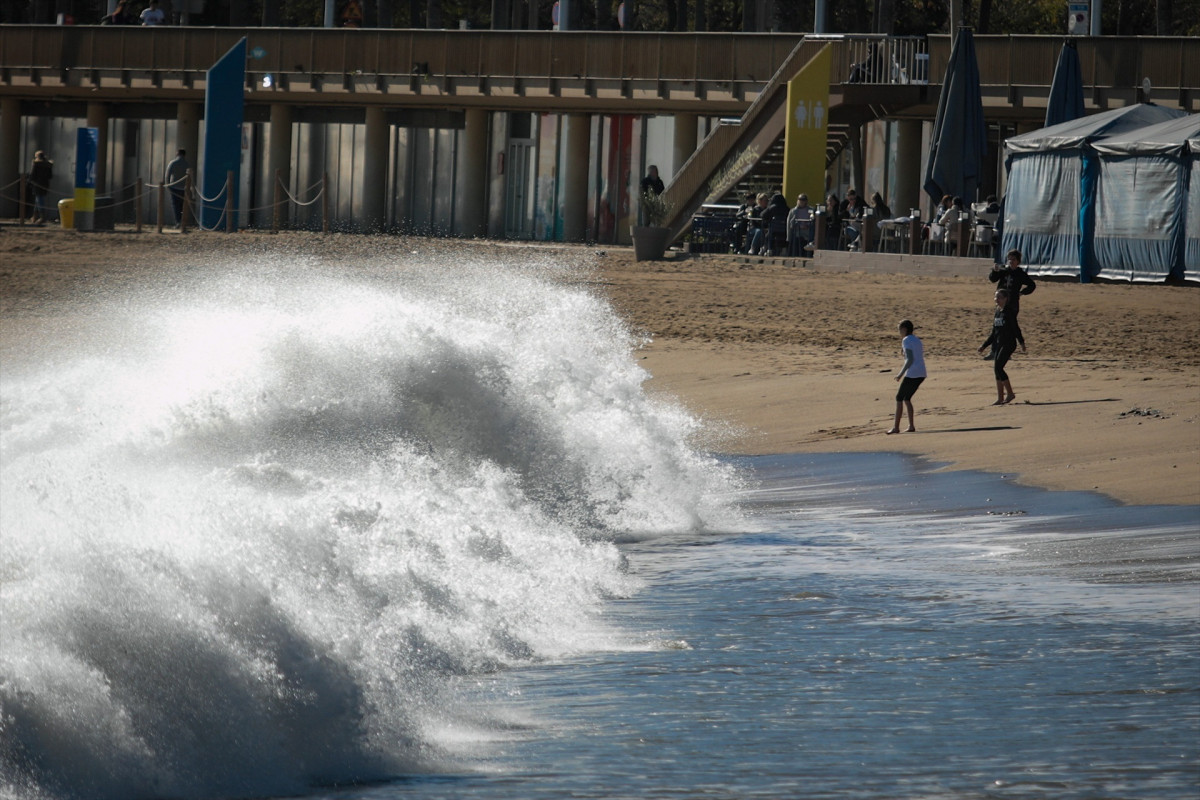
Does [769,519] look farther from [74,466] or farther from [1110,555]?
[74,466]

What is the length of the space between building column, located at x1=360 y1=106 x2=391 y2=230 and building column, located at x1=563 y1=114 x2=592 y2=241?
455cm

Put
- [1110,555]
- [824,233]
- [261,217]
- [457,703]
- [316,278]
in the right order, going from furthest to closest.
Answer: [261,217], [824,233], [316,278], [1110,555], [457,703]

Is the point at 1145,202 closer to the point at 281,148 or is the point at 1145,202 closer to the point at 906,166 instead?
the point at 906,166

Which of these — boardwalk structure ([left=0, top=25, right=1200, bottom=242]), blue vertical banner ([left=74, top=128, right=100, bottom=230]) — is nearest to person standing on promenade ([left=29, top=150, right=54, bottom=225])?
boardwalk structure ([left=0, top=25, right=1200, bottom=242])

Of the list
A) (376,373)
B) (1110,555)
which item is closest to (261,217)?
(376,373)

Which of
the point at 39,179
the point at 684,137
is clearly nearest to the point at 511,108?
the point at 684,137

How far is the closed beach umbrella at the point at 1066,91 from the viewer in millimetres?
26844

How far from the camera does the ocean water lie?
5.98m

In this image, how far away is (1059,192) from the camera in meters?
25.3

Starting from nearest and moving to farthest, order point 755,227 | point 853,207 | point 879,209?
point 853,207
point 755,227
point 879,209

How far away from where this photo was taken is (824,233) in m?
28.0

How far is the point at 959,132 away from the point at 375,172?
682 inches

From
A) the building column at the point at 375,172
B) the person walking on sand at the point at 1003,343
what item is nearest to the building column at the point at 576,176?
the building column at the point at 375,172

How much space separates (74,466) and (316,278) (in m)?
14.3
